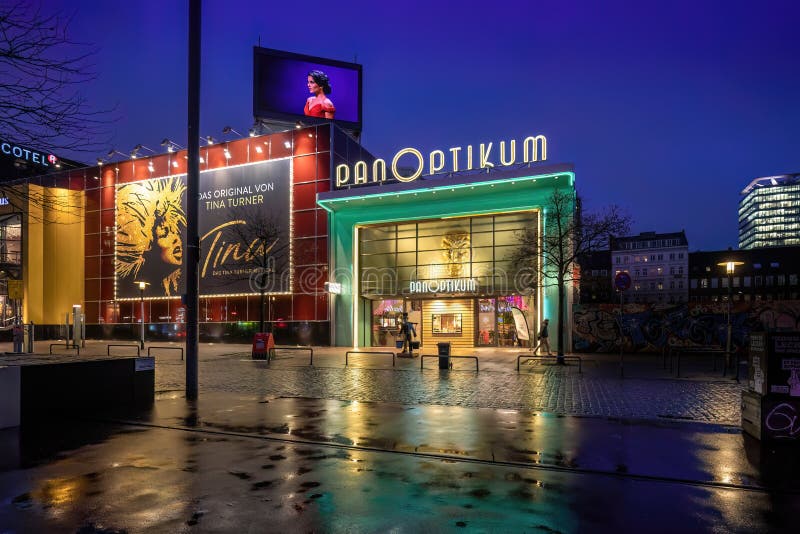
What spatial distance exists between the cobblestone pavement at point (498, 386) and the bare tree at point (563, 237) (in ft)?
12.0

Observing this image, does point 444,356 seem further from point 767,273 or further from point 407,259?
point 767,273

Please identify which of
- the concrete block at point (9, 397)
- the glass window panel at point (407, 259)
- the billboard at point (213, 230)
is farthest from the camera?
the billboard at point (213, 230)

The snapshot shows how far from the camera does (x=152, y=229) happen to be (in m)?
39.3

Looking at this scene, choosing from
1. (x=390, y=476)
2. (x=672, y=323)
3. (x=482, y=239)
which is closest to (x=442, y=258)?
(x=482, y=239)

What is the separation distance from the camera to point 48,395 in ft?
32.9

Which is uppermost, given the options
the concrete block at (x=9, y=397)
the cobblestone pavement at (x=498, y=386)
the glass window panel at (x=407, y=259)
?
the glass window panel at (x=407, y=259)

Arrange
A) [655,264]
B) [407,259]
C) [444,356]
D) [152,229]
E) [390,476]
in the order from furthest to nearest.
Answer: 1. [655,264]
2. [152,229]
3. [407,259]
4. [444,356]
5. [390,476]

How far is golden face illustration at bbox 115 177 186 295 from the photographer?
38344 mm

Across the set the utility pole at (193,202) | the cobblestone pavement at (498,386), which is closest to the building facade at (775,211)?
the cobblestone pavement at (498,386)

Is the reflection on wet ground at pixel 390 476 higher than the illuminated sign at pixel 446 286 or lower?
lower

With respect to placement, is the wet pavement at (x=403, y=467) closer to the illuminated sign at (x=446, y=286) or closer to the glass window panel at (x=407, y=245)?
the illuminated sign at (x=446, y=286)

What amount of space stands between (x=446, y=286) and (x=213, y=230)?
16676 mm

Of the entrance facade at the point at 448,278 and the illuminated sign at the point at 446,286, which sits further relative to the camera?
the illuminated sign at the point at 446,286

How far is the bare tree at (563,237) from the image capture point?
70.5ft
